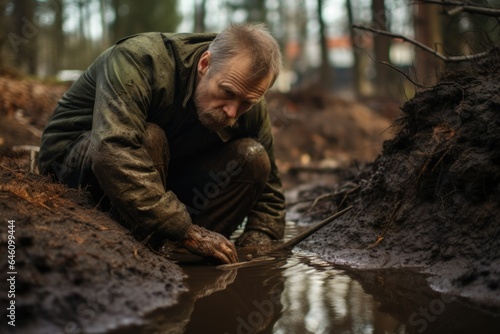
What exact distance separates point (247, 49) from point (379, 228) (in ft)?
4.55

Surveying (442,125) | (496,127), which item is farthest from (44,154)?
(496,127)

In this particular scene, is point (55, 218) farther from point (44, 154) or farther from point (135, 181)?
point (44, 154)

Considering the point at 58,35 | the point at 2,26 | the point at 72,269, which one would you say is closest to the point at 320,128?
the point at 2,26

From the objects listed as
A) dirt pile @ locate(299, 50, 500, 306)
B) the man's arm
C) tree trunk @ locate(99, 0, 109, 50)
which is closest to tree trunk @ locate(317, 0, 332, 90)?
tree trunk @ locate(99, 0, 109, 50)

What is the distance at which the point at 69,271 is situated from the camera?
2180mm

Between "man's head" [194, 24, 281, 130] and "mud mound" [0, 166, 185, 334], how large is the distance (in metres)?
0.94

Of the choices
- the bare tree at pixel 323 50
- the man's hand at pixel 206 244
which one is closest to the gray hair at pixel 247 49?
the man's hand at pixel 206 244

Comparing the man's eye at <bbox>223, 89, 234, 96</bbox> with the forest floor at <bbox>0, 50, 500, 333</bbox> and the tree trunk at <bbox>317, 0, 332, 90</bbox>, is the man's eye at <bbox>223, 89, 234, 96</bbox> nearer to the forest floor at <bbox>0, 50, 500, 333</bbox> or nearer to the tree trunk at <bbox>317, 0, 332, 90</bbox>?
the forest floor at <bbox>0, 50, 500, 333</bbox>

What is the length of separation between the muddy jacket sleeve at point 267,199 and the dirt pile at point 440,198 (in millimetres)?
335

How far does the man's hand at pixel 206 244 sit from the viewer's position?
3088 mm

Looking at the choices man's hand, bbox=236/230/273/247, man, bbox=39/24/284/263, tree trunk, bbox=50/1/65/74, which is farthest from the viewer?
tree trunk, bbox=50/1/65/74

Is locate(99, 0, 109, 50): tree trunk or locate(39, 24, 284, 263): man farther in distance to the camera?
locate(99, 0, 109, 50): tree trunk

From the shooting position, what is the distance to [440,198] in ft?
10.5

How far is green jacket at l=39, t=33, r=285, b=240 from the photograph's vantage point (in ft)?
9.57
